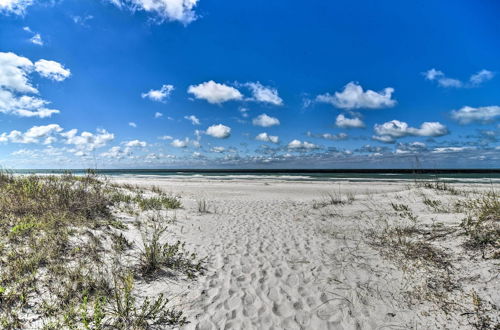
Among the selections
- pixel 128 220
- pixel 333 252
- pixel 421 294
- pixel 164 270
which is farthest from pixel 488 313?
pixel 128 220

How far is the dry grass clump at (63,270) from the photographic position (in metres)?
3.42

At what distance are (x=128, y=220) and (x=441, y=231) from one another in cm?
898

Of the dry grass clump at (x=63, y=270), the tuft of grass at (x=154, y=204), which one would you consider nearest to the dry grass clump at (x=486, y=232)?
the dry grass clump at (x=63, y=270)

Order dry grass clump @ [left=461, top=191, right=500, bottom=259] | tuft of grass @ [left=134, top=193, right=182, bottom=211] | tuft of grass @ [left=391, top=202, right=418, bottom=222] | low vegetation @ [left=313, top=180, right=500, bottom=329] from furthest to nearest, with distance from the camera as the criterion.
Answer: tuft of grass @ [left=134, top=193, right=182, bottom=211], tuft of grass @ [left=391, top=202, right=418, bottom=222], dry grass clump @ [left=461, top=191, right=500, bottom=259], low vegetation @ [left=313, top=180, right=500, bottom=329]

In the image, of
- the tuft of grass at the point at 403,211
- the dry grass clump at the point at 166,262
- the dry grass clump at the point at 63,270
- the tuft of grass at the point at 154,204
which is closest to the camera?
the dry grass clump at the point at 63,270

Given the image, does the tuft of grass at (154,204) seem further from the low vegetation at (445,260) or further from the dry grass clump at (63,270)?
the low vegetation at (445,260)

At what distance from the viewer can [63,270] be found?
4.27 metres

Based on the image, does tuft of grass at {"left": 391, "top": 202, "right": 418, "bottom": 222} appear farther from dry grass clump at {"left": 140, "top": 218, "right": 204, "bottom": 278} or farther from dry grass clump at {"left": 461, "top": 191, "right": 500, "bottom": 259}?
dry grass clump at {"left": 140, "top": 218, "right": 204, "bottom": 278}

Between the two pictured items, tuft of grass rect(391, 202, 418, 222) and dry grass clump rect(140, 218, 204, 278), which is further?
tuft of grass rect(391, 202, 418, 222)

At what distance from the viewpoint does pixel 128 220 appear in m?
7.96

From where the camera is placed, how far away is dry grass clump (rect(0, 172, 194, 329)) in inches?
134

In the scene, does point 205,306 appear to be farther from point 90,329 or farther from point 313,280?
point 313,280

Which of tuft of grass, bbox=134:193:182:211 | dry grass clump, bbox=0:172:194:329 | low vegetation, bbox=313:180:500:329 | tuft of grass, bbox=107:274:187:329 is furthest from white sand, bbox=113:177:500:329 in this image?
tuft of grass, bbox=134:193:182:211

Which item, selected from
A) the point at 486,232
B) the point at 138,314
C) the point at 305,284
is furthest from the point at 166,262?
the point at 486,232
